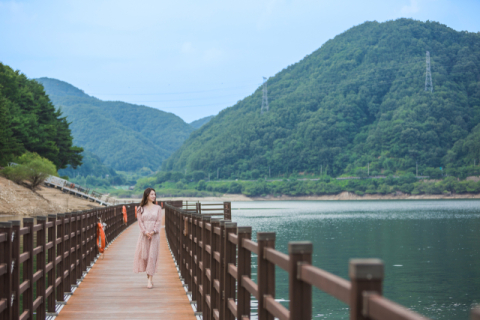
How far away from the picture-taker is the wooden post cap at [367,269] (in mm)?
1497

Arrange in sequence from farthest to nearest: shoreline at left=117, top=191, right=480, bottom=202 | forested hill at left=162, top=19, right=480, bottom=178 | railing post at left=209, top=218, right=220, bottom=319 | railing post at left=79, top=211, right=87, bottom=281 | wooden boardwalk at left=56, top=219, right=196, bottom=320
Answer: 1. forested hill at left=162, top=19, right=480, bottom=178
2. shoreline at left=117, top=191, right=480, bottom=202
3. railing post at left=79, top=211, right=87, bottom=281
4. wooden boardwalk at left=56, top=219, right=196, bottom=320
5. railing post at left=209, top=218, right=220, bottom=319

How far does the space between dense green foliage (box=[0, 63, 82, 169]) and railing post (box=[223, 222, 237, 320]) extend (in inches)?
1750

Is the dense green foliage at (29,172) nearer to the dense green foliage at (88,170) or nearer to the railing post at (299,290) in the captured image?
the railing post at (299,290)

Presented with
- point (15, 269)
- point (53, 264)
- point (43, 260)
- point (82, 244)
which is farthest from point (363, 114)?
point (15, 269)

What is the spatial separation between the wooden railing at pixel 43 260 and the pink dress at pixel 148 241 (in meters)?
1.03

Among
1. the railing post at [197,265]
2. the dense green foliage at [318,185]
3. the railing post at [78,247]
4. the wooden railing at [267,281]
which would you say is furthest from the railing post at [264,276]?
the dense green foliage at [318,185]

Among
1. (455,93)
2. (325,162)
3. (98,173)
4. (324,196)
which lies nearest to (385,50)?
(455,93)

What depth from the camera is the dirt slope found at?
3881 centimetres

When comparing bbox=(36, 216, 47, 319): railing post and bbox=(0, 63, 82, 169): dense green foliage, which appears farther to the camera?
bbox=(0, 63, 82, 169): dense green foliage

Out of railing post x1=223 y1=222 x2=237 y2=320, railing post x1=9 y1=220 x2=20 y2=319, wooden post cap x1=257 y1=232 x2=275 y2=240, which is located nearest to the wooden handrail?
wooden post cap x1=257 y1=232 x2=275 y2=240

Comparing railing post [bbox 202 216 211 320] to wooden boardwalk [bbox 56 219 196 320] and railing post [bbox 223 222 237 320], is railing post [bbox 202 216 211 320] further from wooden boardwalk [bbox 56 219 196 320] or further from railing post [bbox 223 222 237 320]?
railing post [bbox 223 222 237 320]

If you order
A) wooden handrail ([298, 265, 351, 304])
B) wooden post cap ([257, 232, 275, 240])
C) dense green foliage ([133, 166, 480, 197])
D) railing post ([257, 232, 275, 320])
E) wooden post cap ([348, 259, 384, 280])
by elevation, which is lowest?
railing post ([257, 232, 275, 320])

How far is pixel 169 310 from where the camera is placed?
6.76 meters

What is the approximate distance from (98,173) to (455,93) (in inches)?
4717
